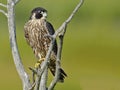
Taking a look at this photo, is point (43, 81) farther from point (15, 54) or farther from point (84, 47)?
point (84, 47)

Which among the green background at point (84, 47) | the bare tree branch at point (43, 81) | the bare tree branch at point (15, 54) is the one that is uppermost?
the bare tree branch at point (15, 54)

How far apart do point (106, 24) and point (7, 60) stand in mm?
4584

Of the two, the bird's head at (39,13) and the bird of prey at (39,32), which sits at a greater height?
the bird's head at (39,13)

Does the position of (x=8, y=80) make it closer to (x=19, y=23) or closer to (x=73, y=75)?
(x=73, y=75)

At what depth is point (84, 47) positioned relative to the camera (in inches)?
584

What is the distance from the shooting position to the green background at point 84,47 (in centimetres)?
1218

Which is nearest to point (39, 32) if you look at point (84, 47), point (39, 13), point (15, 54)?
point (39, 13)

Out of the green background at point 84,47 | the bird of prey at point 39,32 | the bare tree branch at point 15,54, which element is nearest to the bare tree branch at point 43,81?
the bare tree branch at point 15,54

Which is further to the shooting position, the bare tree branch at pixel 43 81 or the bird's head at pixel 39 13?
the bird's head at pixel 39 13

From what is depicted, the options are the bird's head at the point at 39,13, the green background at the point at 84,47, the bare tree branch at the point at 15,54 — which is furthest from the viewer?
the green background at the point at 84,47

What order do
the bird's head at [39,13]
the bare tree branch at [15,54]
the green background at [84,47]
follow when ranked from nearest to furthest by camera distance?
1. the bare tree branch at [15,54]
2. the bird's head at [39,13]
3. the green background at [84,47]

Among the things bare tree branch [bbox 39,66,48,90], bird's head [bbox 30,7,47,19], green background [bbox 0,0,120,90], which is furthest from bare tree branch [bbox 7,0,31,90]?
green background [bbox 0,0,120,90]

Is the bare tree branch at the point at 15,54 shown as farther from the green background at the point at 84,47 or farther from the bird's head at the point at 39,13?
the green background at the point at 84,47

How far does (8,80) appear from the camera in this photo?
12.4 m
